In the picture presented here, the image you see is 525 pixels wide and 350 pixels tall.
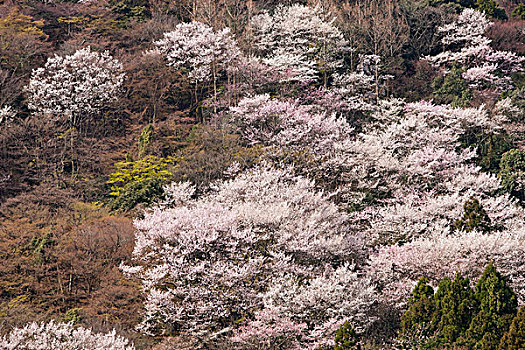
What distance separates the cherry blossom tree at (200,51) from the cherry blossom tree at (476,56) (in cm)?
1476

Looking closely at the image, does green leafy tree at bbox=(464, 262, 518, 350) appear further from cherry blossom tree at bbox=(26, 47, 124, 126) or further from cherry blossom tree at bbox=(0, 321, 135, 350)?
cherry blossom tree at bbox=(26, 47, 124, 126)

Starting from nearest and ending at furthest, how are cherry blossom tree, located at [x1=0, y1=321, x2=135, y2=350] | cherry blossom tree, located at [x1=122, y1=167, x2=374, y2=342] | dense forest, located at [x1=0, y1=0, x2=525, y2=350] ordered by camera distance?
cherry blossom tree, located at [x1=0, y1=321, x2=135, y2=350] < cherry blossom tree, located at [x1=122, y1=167, x2=374, y2=342] < dense forest, located at [x1=0, y1=0, x2=525, y2=350]

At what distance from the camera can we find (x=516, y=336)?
10398mm

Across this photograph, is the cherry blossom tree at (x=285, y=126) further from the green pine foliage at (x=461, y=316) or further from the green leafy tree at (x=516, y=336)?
the green leafy tree at (x=516, y=336)

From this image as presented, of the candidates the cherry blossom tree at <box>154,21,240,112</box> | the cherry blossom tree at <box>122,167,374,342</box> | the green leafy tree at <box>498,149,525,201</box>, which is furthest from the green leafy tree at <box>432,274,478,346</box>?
the cherry blossom tree at <box>154,21,240,112</box>

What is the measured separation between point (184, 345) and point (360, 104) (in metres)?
19.1

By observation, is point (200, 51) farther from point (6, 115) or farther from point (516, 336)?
point (516, 336)

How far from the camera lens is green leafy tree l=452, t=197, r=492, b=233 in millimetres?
17359

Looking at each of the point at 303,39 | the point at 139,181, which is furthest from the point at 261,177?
the point at 303,39

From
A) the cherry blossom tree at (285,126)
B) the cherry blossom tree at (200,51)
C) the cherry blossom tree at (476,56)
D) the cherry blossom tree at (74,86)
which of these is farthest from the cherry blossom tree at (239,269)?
the cherry blossom tree at (476,56)

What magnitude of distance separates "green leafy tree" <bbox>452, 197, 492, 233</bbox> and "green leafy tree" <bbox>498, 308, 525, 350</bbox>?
701cm

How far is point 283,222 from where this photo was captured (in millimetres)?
15695

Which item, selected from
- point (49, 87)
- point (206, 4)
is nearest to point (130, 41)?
point (206, 4)

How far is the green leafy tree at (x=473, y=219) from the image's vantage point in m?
17.4
